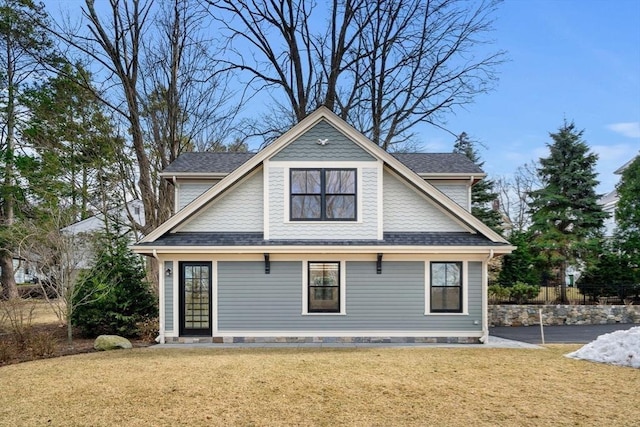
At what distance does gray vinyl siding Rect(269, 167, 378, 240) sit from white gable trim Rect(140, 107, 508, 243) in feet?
1.76

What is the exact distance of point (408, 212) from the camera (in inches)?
494

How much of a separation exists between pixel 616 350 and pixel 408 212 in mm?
6009

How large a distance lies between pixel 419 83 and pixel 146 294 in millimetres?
16437

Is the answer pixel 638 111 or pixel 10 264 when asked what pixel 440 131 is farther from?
pixel 10 264

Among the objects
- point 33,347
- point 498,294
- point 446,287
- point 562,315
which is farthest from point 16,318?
point 562,315

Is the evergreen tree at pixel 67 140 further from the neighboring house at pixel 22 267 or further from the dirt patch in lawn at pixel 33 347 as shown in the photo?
the dirt patch in lawn at pixel 33 347

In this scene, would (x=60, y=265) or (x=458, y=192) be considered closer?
(x=60, y=265)

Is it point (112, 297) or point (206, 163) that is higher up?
point (206, 163)

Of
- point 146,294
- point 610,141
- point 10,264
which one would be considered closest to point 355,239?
point 146,294

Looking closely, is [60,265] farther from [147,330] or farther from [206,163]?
[206,163]

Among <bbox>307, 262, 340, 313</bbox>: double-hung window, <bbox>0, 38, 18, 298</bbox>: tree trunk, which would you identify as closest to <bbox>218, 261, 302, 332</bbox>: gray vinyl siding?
<bbox>307, 262, 340, 313</bbox>: double-hung window

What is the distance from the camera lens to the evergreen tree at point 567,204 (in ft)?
74.1

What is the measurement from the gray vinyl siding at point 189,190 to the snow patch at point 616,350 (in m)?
11.6

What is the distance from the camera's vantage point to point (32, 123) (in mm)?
23922
